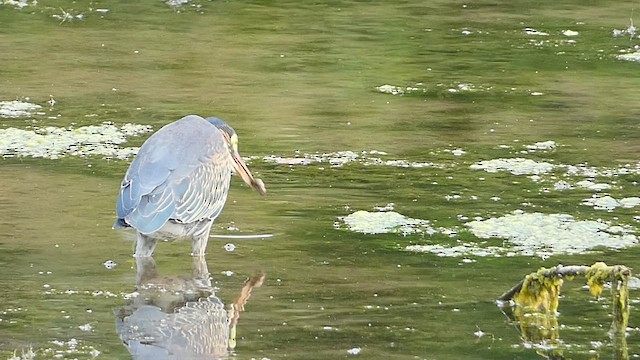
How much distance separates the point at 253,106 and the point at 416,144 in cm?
156

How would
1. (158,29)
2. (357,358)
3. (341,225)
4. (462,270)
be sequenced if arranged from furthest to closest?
(158,29), (341,225), (462,270), (357,358)

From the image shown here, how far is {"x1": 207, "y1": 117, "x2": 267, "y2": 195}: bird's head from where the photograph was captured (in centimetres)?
738

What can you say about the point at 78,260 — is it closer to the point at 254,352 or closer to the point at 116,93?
the point at 254,352

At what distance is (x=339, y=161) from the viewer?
29.2ft

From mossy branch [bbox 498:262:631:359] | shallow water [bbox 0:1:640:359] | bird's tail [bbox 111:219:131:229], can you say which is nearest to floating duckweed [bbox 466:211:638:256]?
shallow water [bbox 0:1:640:359]

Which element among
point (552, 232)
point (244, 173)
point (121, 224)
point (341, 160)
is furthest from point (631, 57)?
point (121, 224)

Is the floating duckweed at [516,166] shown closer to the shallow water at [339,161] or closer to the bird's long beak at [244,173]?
the shallow water at [339,161]

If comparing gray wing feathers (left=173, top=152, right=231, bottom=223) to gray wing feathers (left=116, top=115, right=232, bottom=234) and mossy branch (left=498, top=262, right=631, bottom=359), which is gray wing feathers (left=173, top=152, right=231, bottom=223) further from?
mossy branch (left=498, top=262, right=631, bottom=359)

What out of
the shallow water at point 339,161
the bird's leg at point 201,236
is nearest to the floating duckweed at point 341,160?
the shallow water at point 339,161

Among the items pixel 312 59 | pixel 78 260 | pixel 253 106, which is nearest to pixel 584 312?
pixel 78 260

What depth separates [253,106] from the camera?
10.5 meters

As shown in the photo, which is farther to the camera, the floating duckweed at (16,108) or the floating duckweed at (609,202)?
the floating duckweed at (16,108)

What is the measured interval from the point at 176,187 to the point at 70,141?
2706 millimetres

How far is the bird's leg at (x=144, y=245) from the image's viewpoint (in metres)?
6.72
